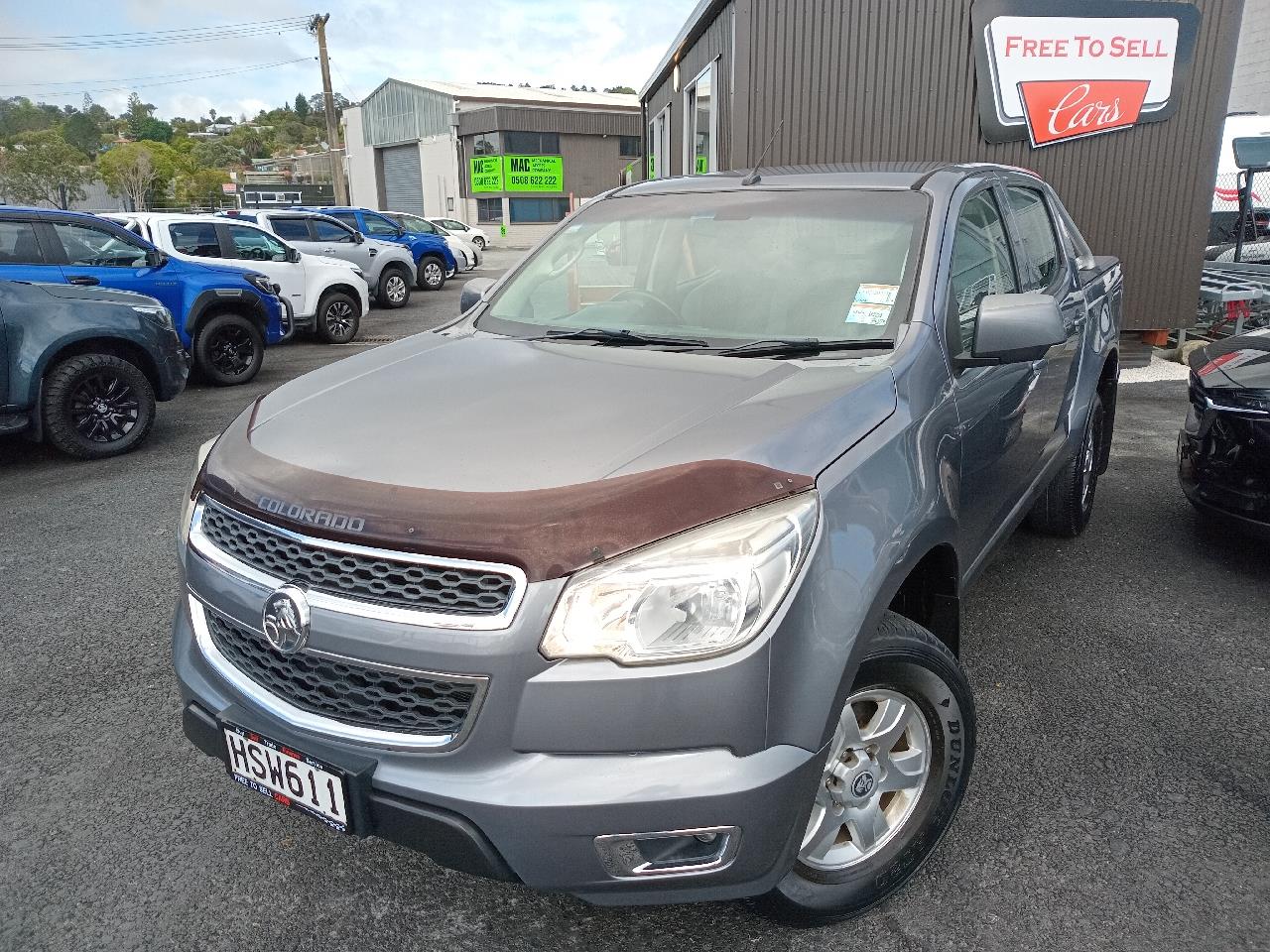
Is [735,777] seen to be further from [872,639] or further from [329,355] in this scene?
[329,355]

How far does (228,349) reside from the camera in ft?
30.7

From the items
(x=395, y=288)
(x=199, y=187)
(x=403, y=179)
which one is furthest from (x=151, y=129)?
(x=395, y=288)

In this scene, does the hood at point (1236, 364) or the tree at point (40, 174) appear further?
the tree at point (40, 174)

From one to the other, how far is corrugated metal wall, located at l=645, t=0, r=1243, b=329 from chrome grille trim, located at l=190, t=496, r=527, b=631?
787 cm

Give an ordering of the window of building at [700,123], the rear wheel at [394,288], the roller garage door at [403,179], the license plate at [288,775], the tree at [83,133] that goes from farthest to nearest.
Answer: the tree at [83,133]
the roller garage door at [403,179]
the rear wheel at [394,288]
the window of building at [700,123]
the license plate at [288,775]

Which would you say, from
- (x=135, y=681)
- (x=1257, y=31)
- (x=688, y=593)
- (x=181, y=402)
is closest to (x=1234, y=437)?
(x=688, y=593)

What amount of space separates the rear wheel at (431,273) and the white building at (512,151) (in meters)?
22.6

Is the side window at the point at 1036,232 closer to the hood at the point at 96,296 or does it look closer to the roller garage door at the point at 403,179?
the hood at the point at 96,296

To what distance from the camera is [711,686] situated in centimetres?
168

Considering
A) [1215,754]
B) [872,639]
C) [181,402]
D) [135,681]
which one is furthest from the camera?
[181,402]

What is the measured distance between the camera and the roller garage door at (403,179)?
158 ft

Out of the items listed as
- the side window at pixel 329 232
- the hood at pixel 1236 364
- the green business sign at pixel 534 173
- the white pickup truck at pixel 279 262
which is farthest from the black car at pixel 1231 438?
the green business sign at pixel 534 173

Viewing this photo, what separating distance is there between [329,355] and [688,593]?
34.8ft

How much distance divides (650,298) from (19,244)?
22.0 feet
